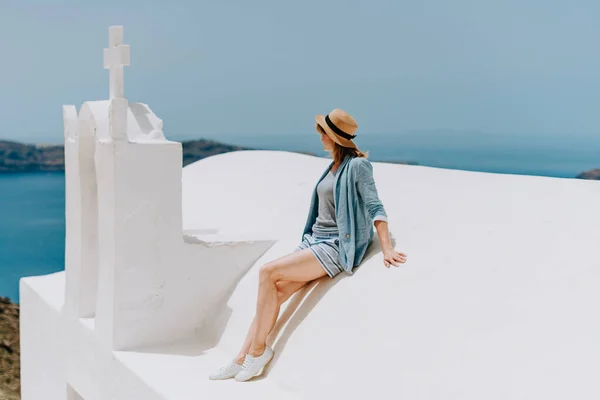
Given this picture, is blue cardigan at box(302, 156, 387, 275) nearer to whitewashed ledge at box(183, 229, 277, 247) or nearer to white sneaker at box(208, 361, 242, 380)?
white sneaker at box(208, 361, 242, 380)

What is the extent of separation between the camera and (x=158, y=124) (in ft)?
16.9

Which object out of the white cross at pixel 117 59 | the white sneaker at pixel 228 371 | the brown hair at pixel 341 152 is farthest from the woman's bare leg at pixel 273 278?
the white cross at pixel 117 59

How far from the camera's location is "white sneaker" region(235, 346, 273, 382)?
437 centimetres

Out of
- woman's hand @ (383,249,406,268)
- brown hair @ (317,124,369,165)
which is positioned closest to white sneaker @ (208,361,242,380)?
woman's hand @ (383,249,406,268)

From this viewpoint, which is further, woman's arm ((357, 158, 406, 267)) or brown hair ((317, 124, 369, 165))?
brown hair ((317, 124, 369, 165))

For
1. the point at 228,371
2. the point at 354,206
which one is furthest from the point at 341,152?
the point at 228,371

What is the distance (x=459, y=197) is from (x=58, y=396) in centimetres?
387

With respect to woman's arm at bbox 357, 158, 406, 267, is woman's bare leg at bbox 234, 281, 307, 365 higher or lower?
lower

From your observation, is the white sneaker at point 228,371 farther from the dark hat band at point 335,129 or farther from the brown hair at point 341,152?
the dark hat band at point 335,129

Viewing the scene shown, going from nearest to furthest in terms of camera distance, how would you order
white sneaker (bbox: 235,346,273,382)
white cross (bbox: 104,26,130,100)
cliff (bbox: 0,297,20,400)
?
white sneaker (bbox: 235,346,273,382) → white cross (bbox: 104,26,130,100) → cliff (bbox: 0,297,20,400)

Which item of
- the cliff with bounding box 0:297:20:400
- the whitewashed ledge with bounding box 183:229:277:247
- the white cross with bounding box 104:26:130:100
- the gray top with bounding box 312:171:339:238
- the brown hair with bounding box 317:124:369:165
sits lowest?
the cliff with bounding box 0:297:20:400

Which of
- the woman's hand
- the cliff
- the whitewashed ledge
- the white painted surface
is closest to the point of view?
the white painted surface

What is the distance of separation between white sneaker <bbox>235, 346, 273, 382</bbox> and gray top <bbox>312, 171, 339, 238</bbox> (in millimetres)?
864

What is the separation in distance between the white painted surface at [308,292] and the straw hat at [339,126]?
0.72m
